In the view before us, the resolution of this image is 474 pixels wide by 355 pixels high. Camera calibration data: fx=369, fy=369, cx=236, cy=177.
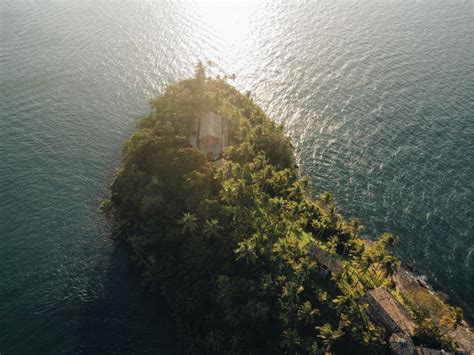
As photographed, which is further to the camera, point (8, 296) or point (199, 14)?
point (199, 14)

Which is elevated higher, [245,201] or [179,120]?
[179,120]

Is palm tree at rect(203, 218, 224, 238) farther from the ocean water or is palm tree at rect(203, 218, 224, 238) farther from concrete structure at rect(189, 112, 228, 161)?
concrete structure at rect(189, 112, 228, 161)

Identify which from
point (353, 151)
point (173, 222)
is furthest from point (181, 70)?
point (173, 222)

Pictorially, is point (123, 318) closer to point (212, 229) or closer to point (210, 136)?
point (212, 229)

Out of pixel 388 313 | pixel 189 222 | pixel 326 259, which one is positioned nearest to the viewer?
pixel 388 313

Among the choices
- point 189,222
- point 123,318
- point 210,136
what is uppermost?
point 210,136

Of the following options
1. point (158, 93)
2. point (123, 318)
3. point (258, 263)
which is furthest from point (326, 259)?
point (158, 93)

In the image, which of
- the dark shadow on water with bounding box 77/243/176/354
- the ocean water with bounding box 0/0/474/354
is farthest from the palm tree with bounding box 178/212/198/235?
the ocean water with bounding box 0/0/474/354

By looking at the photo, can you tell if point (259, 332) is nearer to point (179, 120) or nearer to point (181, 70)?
point (179, 120)
